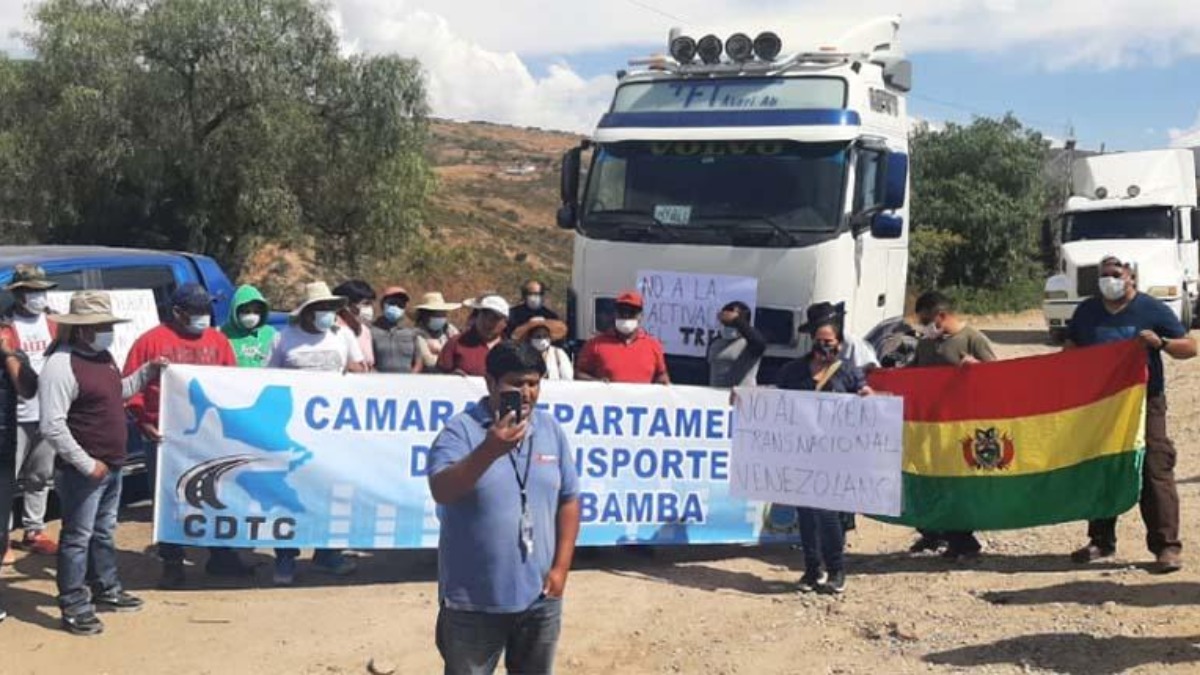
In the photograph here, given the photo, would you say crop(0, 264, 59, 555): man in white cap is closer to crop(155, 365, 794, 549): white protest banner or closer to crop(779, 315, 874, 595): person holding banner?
crop(155, 365, 794, 549): white protest banner

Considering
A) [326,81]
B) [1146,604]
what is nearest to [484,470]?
[1146,604]

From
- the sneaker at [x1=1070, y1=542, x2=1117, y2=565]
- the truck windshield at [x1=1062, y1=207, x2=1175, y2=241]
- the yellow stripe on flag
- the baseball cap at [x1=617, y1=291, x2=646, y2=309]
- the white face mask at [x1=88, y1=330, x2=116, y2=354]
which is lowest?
the sneaker at [x1=1070, y1=542, x2=1117, y2=565]

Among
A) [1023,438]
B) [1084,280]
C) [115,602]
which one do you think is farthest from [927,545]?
[1084,280]

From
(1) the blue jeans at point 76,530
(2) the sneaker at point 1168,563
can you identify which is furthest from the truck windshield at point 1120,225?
(1) the blue jeans at point 76,530

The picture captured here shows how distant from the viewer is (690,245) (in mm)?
9172

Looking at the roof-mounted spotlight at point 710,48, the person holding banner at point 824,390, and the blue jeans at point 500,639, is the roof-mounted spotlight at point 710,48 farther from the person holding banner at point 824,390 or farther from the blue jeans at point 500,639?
the blue jeans at point 500,639

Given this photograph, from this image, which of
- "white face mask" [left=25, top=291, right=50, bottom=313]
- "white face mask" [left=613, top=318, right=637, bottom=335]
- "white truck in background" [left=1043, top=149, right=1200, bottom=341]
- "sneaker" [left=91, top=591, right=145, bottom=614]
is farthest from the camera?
"white truck in background" [left=1043, top=149, right=1200, bottom=341]

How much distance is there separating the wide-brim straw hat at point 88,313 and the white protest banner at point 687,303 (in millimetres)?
4075

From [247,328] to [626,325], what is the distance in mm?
2411

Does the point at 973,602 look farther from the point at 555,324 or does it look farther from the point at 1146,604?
the point at 555,324

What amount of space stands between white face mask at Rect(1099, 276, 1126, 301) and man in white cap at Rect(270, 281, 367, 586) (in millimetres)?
4495

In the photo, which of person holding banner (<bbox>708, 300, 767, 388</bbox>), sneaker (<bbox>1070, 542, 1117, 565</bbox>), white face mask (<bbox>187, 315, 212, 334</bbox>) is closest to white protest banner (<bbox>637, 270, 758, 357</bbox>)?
person holding banner (<bbox>708, 300, 767, 388</bbox>)

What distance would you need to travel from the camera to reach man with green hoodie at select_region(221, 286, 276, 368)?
7.64 metres

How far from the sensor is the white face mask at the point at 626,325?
314 inches
